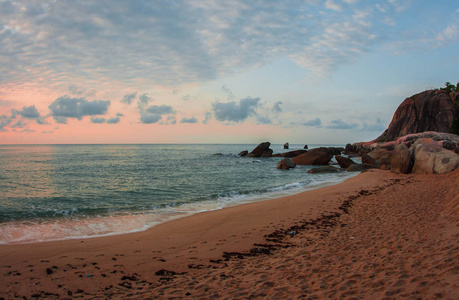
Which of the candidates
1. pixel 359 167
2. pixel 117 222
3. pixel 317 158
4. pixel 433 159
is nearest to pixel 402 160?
pixel 433 159

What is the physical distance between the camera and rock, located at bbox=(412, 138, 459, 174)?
1784cm

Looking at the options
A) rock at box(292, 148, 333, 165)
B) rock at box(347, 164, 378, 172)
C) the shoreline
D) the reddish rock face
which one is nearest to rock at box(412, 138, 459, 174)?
rock at box(347, 164, 378, 172)

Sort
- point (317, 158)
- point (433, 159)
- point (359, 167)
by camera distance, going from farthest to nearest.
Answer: point (317, 158) < point (359, 167) < point (433, 159)

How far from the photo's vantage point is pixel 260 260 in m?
Answer: 5.91

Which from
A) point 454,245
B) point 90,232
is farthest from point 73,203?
point 454,245

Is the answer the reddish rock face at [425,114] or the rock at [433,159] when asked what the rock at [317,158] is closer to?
the rock at [433,159]

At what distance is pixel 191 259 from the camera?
6.11 meters

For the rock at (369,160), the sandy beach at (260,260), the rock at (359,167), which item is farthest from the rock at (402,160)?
the sandy beach at (260,260)

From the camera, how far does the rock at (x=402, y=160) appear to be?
21.1 meters

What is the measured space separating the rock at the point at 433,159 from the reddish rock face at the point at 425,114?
44.9 metres

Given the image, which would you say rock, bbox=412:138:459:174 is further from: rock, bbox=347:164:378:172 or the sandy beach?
the sandy beach

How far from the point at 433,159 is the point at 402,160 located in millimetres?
2489

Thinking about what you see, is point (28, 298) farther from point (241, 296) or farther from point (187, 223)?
point (187, 223)

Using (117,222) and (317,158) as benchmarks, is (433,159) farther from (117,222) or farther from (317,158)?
(117,222)
